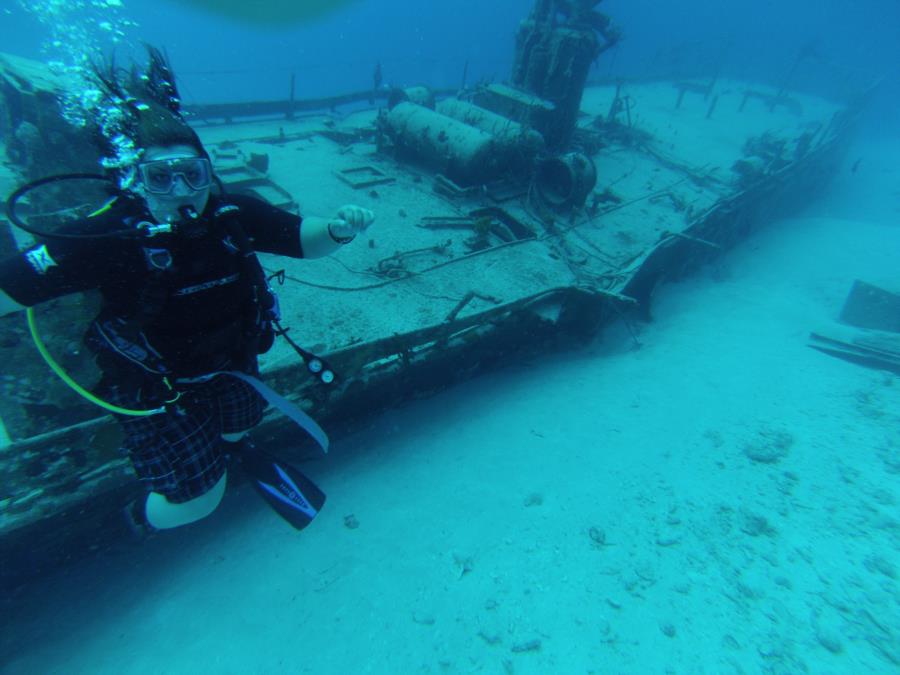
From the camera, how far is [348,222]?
2.69 m

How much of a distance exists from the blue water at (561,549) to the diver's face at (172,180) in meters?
3.07

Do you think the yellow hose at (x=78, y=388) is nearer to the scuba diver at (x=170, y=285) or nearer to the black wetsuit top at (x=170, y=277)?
the scuba diver at (x=170, y=285)

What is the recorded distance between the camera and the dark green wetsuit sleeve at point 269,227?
258 cm

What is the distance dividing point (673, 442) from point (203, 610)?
→ 5146mm

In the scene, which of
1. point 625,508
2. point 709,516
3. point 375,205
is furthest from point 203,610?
point 375,205

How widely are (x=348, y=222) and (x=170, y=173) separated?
964 mm

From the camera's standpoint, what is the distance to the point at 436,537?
3.95 metres

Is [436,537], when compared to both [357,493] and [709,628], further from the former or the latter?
[709,628]

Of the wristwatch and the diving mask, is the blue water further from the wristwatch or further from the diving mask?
the diving mask

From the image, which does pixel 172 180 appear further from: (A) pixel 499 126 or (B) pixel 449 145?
(A) pixel 499 126

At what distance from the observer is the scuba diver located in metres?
1.95

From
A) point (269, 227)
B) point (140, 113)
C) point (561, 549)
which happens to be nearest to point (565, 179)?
point (561, 549)

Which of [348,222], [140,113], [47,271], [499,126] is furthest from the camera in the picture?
[499,126]

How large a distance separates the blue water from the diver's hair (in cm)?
334
